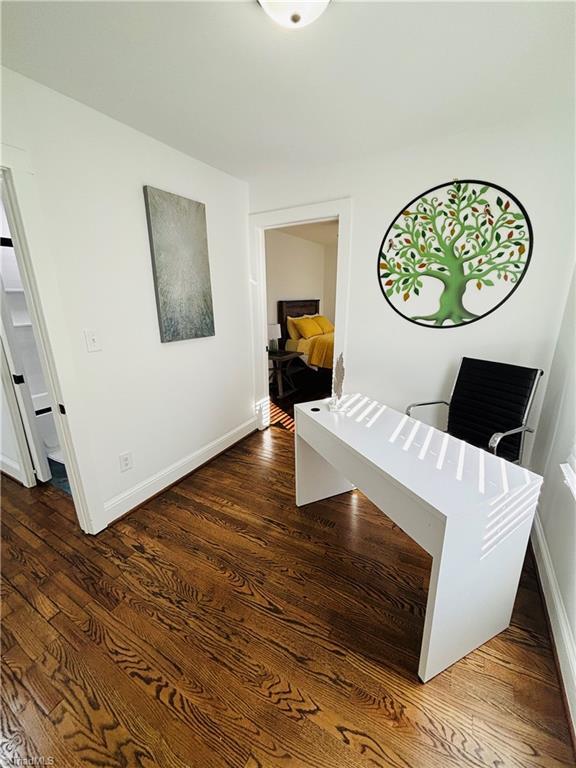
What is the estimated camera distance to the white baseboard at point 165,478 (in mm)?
2049

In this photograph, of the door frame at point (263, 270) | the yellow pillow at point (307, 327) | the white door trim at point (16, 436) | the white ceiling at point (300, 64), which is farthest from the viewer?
the yellow pillow at point (307, 327)

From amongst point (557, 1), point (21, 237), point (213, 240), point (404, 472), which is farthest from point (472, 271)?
point (21, 237)

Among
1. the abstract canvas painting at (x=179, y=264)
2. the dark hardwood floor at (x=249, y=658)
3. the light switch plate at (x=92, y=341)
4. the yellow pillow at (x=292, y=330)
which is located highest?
the abstract canvas painting at (x=179, y=264)

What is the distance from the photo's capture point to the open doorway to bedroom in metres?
4.34

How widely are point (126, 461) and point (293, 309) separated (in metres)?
4.09

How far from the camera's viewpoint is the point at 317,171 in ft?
8.11

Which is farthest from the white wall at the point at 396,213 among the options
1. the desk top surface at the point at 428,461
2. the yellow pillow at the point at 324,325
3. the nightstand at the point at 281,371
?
the yellow pillow at the point at 324,325

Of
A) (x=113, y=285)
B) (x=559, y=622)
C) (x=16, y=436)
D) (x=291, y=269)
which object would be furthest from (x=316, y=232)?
(x=559, y=622)

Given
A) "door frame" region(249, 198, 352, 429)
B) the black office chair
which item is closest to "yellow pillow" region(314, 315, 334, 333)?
"door frame" region(249, 198, 352, 429)

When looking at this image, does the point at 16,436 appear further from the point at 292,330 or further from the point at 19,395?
the point at 292,330

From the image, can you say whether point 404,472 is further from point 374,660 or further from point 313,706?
point 313,706

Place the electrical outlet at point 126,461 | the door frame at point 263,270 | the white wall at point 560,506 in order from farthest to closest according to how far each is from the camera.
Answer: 1. the door frame at point 263,270
2. the electrical outlet at point 126,461
3. the white wall at point 560,506

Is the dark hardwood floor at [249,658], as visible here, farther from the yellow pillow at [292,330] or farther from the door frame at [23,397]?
the yellow pillow at [292,330]

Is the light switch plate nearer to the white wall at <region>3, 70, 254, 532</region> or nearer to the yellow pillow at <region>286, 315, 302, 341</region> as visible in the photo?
the white wall at <region>3, 70, 254, 532</region>
